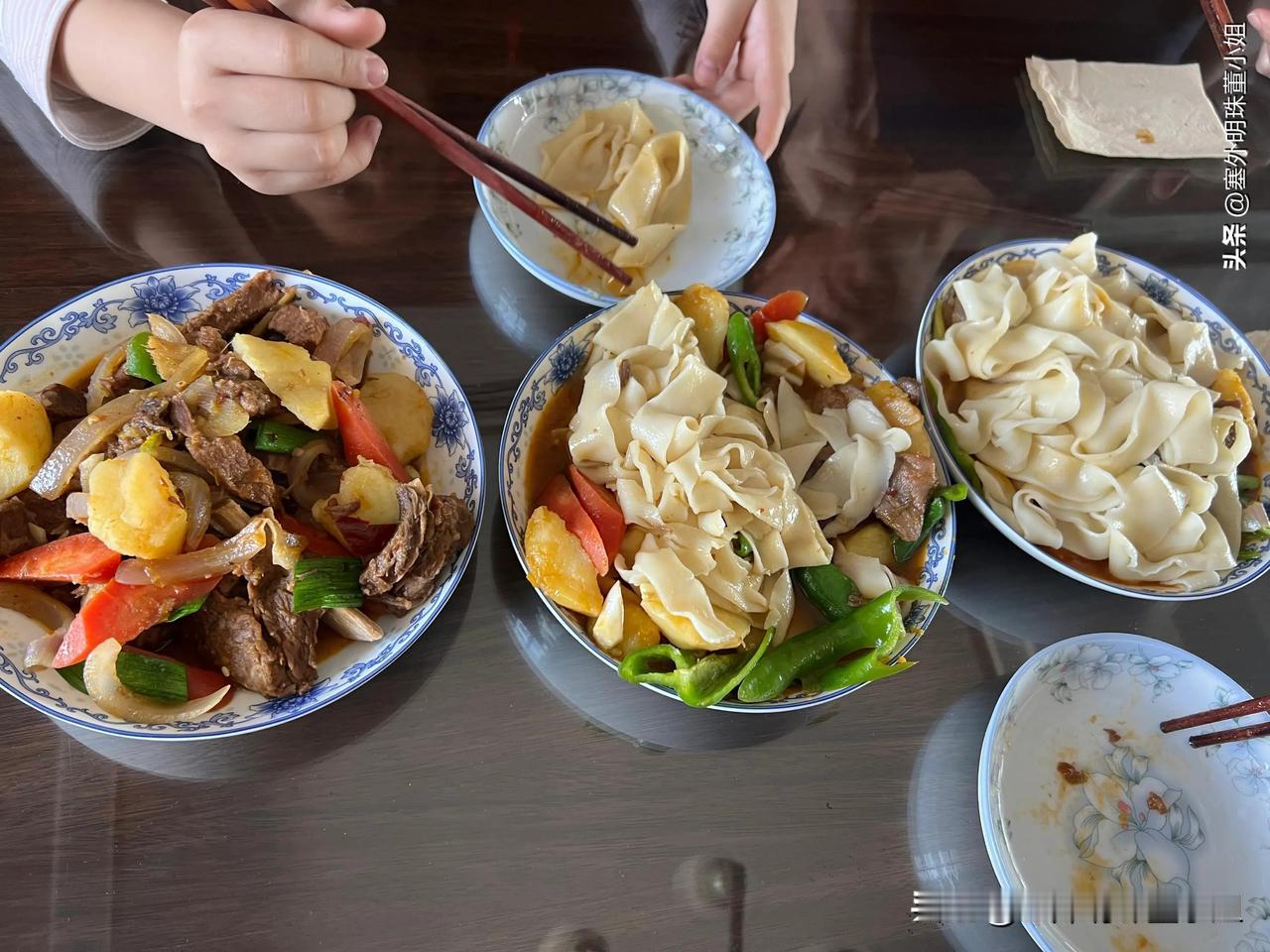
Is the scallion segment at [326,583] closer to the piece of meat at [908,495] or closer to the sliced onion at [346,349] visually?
the sliced onion at [346,349]

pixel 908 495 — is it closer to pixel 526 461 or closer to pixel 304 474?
pixel 526 461

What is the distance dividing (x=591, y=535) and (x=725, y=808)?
651 mm

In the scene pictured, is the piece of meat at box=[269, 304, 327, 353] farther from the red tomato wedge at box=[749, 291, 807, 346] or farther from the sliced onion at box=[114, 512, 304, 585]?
the red tomato wedge at box=[749, 291, 807, 346]

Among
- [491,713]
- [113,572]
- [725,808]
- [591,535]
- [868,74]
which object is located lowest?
[725,808]

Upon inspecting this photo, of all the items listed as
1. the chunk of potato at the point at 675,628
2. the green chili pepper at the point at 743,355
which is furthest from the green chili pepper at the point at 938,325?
the chunk of potato at the point at 675,628

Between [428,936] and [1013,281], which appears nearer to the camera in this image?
[428,936]

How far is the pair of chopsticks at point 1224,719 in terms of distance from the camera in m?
1.81

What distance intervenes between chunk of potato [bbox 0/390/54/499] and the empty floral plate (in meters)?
2.00

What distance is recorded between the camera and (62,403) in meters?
1.64

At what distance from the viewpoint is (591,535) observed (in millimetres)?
1729

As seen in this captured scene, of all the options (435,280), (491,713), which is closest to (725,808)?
(491,713)

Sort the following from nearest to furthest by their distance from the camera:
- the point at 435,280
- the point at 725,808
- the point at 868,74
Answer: the point at 725,808 → the point at 435,280 → the point at 868,74

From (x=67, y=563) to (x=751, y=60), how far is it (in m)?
2.45

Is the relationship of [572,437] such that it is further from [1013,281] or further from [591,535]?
[1013,281]
